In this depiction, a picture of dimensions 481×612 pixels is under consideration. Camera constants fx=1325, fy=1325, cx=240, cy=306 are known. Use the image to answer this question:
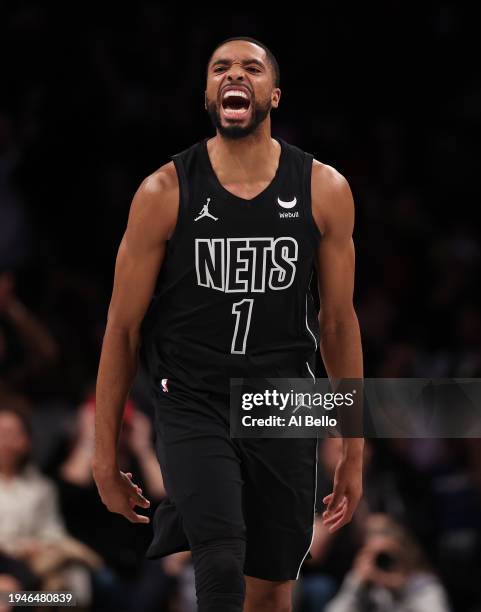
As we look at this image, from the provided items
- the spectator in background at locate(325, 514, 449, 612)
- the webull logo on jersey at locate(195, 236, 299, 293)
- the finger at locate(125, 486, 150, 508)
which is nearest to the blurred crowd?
the spectator in background at locate(325, 514, 449, 612)

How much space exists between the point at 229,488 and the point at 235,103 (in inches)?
41.5

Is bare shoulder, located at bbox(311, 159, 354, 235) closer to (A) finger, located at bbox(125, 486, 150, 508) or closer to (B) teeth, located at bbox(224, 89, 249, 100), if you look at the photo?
(B) teeth, located at bbox(224, 89, 249, 100)

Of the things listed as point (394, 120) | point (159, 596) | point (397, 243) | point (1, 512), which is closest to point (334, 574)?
point (159, 596)

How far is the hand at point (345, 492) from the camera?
12.9 ft

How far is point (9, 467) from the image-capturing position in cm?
567

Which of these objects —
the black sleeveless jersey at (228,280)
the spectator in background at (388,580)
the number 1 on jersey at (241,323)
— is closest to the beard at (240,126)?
the black sleeveless jersey at (228,280)

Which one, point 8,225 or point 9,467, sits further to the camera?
point 8,225

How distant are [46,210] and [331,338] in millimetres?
3800

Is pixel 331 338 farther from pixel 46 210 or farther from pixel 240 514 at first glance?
pixel 46 210

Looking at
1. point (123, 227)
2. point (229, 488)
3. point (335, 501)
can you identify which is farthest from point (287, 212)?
point (123, 227)

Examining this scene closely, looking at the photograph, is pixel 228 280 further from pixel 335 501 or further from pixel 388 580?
pixel 388 580

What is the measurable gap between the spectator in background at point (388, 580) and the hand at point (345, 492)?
170cm

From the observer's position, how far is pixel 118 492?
12.3 feet

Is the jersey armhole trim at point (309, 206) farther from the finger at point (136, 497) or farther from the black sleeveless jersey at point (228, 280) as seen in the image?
the finger at point (136, 497)
